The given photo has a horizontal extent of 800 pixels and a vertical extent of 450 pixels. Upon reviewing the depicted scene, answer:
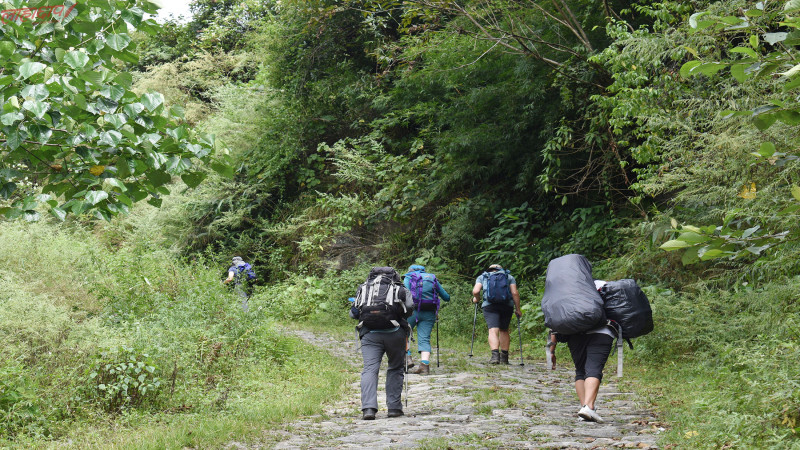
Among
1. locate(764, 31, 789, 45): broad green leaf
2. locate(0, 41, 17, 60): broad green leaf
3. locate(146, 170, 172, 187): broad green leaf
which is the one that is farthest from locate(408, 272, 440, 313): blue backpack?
locate(764, 31, 789, 45): broad green leaf

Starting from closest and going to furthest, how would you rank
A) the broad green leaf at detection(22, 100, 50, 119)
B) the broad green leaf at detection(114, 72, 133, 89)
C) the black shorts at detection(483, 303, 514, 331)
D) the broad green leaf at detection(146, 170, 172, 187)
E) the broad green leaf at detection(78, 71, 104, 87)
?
the broad green leaf at detection(22, 100, 50, 119) → the broad green leaf at detection(78, 71, 104, 87) → the broad green leaf at detection(114, 72, 133, 89) → the broad green leaf at detection(146, 170, 172, 187) → the black shorts at detection(483, 303, 514, 331)

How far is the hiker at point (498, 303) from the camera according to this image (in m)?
11.4

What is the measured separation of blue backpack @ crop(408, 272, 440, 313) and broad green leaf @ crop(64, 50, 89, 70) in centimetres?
749

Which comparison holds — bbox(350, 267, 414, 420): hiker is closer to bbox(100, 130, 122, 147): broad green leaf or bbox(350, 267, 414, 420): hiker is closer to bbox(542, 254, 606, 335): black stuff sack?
bbox(542, 254, 606, 335): black stuff sack

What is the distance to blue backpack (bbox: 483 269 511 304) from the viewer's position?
37.2 ft

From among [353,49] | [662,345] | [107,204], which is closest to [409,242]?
[353,49]

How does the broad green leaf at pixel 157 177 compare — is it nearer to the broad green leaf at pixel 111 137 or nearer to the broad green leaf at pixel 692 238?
the broad green leaf at pixel 111 137

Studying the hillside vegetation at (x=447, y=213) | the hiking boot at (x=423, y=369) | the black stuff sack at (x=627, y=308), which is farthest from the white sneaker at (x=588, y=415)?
the hiking boot at (x=423, y=369)

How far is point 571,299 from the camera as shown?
6.93 metres

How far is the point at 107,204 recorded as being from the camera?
→ 200 inches

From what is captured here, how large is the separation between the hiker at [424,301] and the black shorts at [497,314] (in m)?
0.83

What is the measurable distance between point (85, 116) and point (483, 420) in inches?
192

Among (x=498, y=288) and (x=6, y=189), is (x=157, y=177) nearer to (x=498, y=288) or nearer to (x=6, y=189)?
(x=6, y=189)

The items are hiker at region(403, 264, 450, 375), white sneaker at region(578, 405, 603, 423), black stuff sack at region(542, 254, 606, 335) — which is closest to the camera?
black stuff sack at region(542, 254, 606, 335)
